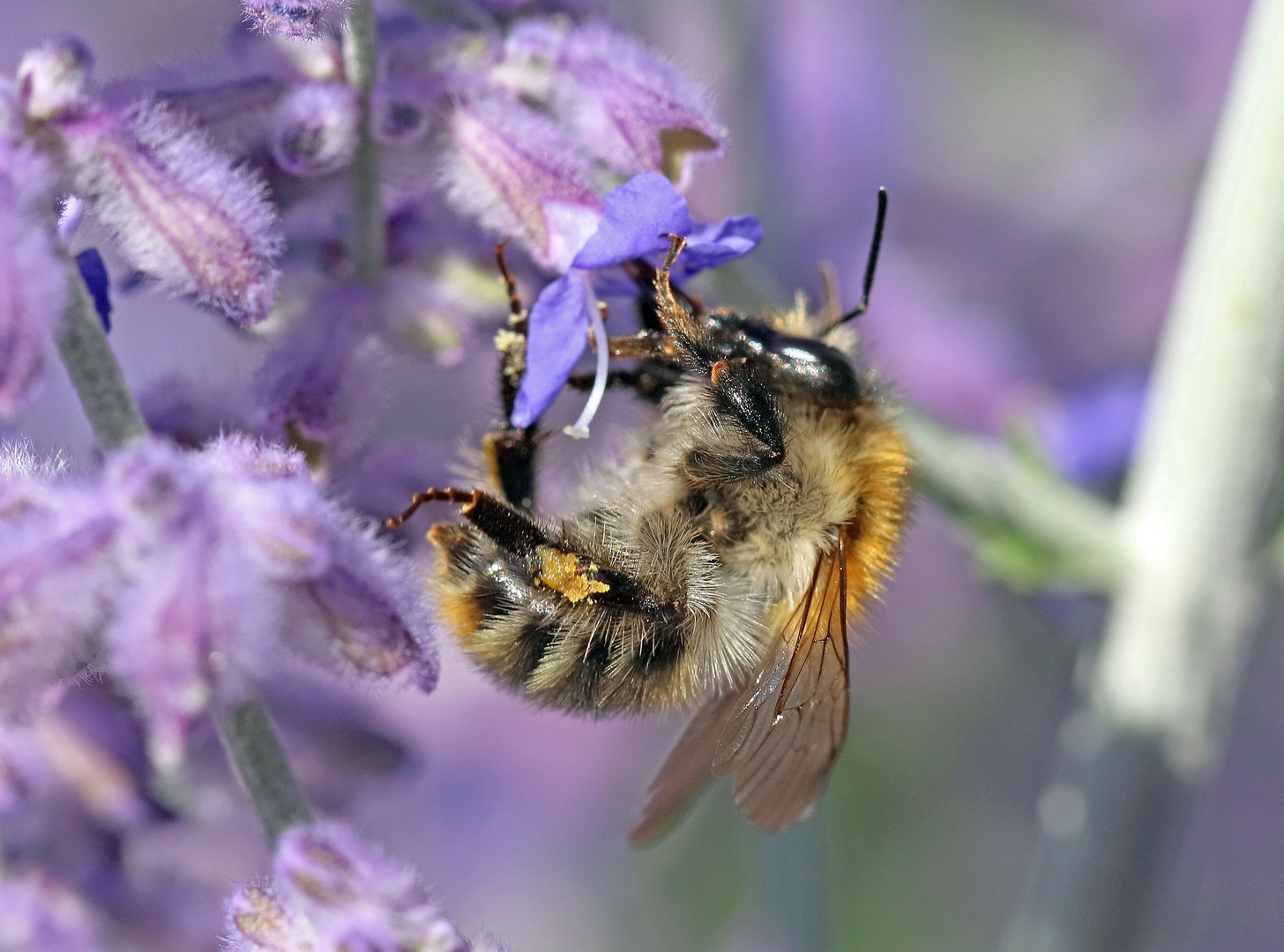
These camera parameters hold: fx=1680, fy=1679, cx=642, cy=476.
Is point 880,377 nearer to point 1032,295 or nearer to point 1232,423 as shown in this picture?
point 1232,423

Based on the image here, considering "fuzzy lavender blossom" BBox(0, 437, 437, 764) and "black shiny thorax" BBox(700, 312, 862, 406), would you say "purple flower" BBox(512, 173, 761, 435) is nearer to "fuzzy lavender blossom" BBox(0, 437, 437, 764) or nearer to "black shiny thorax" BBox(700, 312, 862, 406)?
"black shiny thorax" BBox(700, 312, 862, 406)

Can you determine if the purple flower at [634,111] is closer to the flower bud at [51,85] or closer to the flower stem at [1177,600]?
the flower bud at [51,85]

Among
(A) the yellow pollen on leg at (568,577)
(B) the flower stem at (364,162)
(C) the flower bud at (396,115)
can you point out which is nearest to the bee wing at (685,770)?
(A) the yellow pollen on leg at (568,577)

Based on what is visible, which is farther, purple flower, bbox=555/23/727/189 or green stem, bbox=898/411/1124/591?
green stem, bbox=898/411/1124/591

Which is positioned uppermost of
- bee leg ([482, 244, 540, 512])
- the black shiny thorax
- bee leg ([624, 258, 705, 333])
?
bee leg ([624, 258, 705, 333])

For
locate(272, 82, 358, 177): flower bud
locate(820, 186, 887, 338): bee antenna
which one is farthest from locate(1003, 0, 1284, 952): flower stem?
A: locate(272, 82, 358, 177): flower bud

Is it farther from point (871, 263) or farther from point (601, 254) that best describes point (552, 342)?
point (871, 263)

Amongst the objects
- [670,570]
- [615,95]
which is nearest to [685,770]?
[670,570]

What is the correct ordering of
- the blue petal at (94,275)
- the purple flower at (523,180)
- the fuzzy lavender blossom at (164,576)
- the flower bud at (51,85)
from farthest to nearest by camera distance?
the purple flower at (523,180)
the blue petal at (94,275)
the flower bud at (51,85)
the fuzzy lavender blossom at (164,576)
